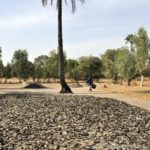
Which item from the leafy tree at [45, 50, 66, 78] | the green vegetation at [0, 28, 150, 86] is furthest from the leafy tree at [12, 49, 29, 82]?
the leafy tree at [45, 50, 66, 78]

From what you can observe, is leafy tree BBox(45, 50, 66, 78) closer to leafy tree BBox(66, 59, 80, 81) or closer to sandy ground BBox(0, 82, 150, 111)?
leafy tree BBox(66, 59, 80, 81)

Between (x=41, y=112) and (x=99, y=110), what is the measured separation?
3.16 m

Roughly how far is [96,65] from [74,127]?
104714mm

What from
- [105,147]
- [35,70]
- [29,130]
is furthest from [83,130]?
[35,70]

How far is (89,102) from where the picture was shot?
97.1 feet

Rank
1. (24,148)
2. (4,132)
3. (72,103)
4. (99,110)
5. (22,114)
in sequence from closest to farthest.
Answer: (24,148) < (4,132) < (22,114) < (99,110) < (72,103)

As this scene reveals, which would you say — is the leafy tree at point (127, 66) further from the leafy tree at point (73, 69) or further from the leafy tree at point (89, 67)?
the leafy tree at point (73, 69)

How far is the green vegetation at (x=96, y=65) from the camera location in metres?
77.8

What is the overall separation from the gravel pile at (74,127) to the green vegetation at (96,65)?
158 ft

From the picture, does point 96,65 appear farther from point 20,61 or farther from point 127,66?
point 127,66

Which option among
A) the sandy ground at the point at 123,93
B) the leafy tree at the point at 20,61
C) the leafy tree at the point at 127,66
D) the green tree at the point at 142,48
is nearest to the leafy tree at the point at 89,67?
the leafy tree at the point at 20,61

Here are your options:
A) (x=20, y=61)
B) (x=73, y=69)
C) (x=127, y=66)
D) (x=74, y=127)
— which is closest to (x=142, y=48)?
(x=127, y=66)

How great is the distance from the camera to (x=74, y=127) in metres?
18.8

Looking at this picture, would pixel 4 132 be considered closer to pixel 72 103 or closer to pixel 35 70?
pixel 72 103
